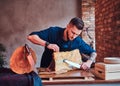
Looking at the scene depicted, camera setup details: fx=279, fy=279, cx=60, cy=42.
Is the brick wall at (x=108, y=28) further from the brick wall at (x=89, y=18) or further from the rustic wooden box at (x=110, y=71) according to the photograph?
the brick wall at (x=89, y=18)

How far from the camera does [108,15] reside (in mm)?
3699

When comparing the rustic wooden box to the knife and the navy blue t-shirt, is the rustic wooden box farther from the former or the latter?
the navy blue t-shirt

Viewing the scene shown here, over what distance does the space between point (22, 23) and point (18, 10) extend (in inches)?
12.8

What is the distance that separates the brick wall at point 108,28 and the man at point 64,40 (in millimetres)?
602

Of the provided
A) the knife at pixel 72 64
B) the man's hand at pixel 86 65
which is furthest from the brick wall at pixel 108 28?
the knife at pixel 72 64

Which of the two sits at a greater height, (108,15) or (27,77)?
(108,15)

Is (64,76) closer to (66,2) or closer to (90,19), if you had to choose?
(90,19)

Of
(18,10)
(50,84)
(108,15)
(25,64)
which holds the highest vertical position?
(18,10)

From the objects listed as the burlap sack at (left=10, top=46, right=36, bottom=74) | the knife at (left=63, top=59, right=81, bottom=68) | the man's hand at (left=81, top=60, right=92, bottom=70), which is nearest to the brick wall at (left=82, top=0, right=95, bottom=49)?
the man's hand at (left=81, top=60, right=92, bottom=70)

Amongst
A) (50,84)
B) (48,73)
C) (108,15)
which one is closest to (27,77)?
(50,84)

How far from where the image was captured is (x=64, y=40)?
2789 mm

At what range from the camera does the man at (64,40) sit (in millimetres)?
2631

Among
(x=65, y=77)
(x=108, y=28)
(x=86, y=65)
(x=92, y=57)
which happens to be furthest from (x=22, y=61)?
(x=108, y=28)

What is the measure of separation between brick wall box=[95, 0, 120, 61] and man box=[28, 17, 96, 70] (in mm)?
602
